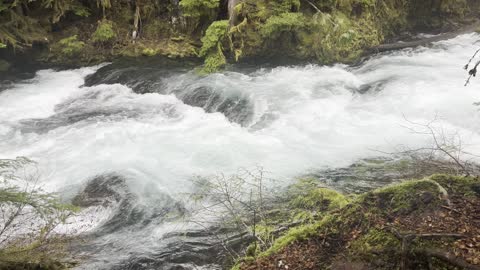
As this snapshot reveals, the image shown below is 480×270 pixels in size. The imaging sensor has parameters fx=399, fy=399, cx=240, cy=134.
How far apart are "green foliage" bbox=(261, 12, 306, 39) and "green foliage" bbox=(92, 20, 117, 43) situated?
477 cm

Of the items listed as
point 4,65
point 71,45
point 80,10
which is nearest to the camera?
point 4,65

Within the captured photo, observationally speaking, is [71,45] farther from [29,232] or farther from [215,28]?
[29,232]

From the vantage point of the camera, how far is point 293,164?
6.91 metres

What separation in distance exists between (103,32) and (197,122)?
208 inches

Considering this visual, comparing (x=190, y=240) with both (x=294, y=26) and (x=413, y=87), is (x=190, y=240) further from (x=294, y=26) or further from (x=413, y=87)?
(x=294, y=26)

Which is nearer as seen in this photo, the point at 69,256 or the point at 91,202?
the point at 69,256

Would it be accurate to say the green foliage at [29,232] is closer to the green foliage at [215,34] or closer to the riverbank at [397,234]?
the riverbank at [397,234]

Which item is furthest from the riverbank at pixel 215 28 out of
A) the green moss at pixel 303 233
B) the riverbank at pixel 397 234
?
the riverbank at pixel 397 234

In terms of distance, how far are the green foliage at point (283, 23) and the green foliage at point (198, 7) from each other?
1.65 meters

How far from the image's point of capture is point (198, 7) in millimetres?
11680

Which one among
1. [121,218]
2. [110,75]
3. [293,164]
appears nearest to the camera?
[121,218]

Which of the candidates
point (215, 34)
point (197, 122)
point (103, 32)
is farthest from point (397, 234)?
point (103, 32)

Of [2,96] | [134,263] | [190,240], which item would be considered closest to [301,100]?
[190,240]

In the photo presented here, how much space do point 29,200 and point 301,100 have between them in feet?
20.2
